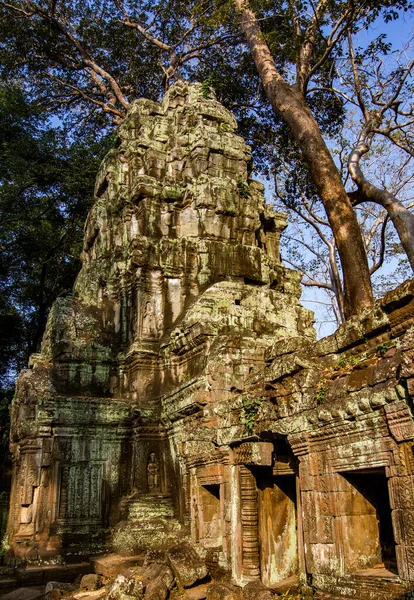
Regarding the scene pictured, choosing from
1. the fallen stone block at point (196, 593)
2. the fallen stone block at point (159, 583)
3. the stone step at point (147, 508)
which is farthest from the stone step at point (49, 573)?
the fallen stone block at point (196, 593)

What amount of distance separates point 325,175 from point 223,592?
862cm

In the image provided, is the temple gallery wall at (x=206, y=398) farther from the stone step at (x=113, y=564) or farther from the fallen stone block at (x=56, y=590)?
the fallen stone block at (x=56, y=590)

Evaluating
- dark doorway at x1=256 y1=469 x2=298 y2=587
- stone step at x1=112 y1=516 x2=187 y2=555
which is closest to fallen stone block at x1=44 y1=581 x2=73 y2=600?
stone step at x1=112 y1=516 x2=187 y2=555

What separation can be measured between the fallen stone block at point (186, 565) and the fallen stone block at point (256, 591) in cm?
118

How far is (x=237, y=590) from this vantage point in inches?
279

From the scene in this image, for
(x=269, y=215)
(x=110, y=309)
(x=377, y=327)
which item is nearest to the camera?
(x=377, y=327)

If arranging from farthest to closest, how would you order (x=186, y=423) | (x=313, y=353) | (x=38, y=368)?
(x=38, y=368), (x=186, y=423), (x=313, y=353)

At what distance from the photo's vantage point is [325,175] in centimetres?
1245

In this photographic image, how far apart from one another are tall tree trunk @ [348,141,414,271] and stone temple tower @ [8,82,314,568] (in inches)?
110

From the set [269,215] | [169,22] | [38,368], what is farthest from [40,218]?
[38,368]

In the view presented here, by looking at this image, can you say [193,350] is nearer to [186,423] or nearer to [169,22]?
[186,423]

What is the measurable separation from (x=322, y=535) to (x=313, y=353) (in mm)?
2131

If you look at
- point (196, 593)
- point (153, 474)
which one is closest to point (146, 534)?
point (153, 474)

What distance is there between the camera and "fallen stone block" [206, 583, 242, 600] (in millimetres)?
6992
